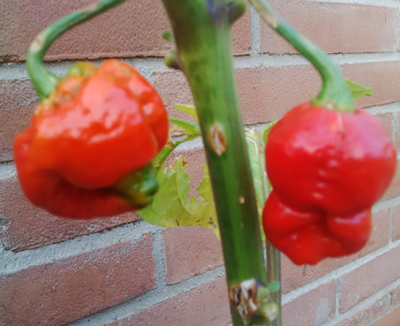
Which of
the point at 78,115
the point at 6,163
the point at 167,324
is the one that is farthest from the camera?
the point at 167,324

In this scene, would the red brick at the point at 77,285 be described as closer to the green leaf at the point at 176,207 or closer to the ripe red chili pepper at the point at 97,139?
the green leaf at the point at 176,207

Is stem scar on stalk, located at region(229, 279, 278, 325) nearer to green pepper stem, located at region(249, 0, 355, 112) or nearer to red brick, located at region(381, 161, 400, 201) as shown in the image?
green pepper stem, located at region(249, 0, 355, 112)

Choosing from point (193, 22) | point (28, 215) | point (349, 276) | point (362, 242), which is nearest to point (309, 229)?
point (362, 242)

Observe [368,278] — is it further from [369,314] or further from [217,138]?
[217,138]

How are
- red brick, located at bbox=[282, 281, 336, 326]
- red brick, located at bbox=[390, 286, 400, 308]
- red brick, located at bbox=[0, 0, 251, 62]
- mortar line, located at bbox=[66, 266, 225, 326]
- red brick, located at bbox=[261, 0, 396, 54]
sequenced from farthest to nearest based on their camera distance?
red brick, located at bbox=[390, 286, 400, 308], red brick, located at bbox=[282, 281, 336, 326], red brick, located at bbox=[261, 0, 396, 54], mortar line, located at bbox=[66, 266, 225, 326], red brick, located at bbox=[0, 0, 251, 62]

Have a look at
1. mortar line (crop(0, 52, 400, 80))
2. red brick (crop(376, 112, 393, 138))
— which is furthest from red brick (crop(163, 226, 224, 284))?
red brick (crop(376, 112, 393, 138))

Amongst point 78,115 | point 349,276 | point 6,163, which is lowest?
point 349,276

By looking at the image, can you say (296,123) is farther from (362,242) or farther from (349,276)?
(349,276)
